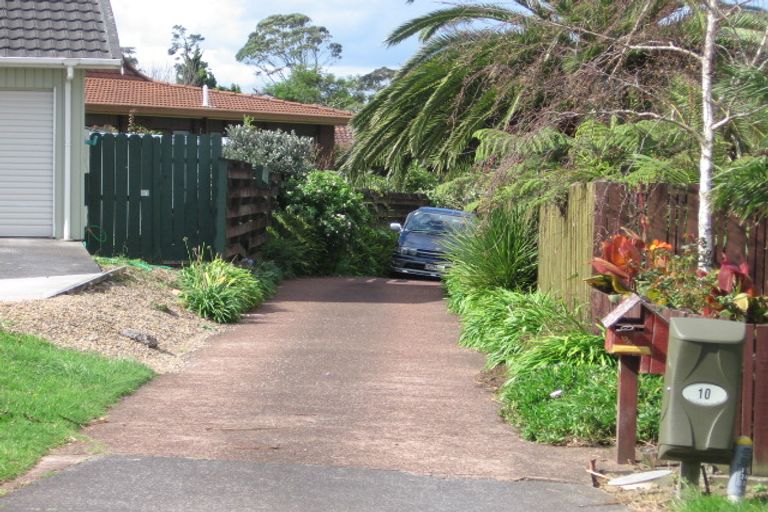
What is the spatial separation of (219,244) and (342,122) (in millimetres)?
19112

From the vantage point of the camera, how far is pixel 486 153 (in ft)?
37.5

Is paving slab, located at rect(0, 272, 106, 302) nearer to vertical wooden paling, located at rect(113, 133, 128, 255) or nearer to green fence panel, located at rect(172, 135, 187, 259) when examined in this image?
vertical wooden paling, located at rect(113, 133, 128, 255)

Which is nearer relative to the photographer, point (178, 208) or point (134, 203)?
point (134, 203)

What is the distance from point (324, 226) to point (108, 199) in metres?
6.11

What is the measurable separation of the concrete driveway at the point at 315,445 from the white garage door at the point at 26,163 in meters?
5.57

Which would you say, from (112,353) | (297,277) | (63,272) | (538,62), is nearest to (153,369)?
(112,353)

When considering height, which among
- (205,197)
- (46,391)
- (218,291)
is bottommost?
(46,391)

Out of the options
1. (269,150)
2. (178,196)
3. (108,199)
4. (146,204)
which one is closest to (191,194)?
(178,196)

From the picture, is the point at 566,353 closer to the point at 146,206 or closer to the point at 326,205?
the point at 146,206

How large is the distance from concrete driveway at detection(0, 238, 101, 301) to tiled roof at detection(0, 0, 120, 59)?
2693 mm

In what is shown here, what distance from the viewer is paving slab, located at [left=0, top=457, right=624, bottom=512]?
552 centimetres

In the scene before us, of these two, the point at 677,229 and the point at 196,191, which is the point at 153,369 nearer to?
the point at 677,229

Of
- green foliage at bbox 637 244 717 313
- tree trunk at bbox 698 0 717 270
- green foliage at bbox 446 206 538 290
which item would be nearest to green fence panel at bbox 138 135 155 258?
green foliage at bbox 446 206 538 290

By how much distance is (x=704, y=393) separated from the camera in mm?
5715
